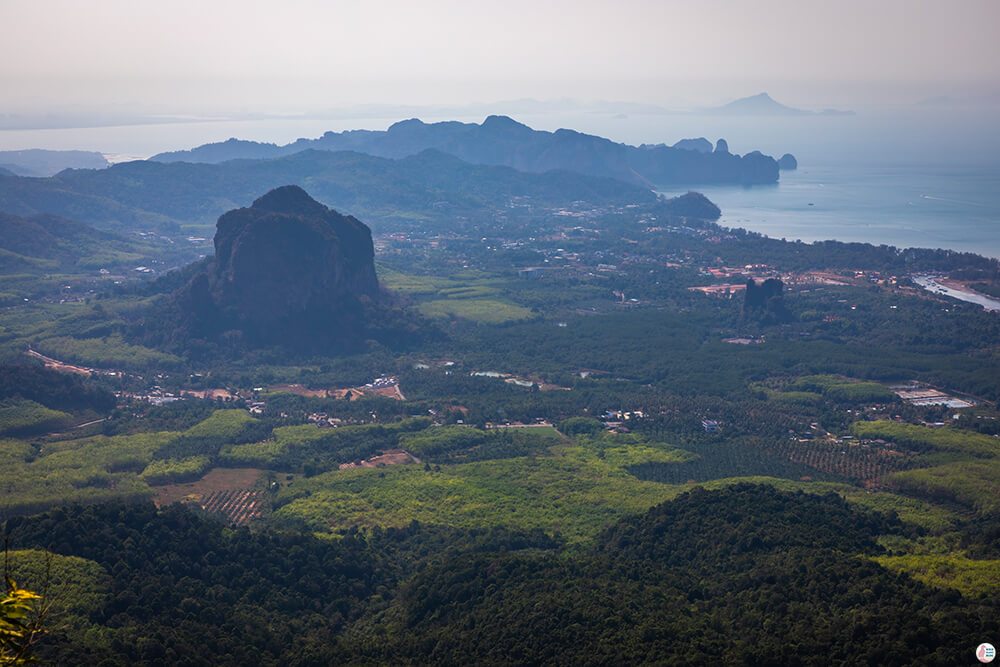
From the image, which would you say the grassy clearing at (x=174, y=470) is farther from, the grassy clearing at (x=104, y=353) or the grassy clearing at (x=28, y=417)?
the grassy clearing at (x=104, y=353)

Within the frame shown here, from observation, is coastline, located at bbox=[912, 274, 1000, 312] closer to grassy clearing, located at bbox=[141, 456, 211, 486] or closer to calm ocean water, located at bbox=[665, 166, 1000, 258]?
calm ocean water, located at bbox=[665, 166, 1000, 258]

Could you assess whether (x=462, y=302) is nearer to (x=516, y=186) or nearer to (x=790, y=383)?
(x=790, y=383)

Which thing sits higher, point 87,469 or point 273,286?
point 273,286

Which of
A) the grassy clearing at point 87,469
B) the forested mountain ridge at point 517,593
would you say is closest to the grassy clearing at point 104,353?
the grassy clearing at point 87,469

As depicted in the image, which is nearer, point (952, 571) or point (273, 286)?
point (952, 571)

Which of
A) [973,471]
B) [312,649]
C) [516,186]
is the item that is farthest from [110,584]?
[516,186]

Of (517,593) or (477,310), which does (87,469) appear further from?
(477,310)

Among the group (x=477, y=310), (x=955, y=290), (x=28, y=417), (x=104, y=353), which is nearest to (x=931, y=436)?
(x=477, y=310)
